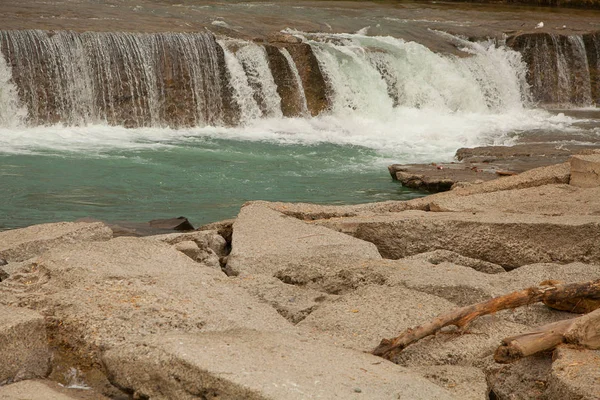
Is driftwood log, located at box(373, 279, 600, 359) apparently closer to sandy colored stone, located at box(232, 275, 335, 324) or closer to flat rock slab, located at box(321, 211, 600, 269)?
sandy colored stone, located at box(232, 275, 335, 324)

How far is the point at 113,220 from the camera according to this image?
30.3 ft

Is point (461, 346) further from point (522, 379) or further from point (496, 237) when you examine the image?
point (496, 237)

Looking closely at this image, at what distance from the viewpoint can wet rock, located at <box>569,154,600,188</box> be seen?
820cm

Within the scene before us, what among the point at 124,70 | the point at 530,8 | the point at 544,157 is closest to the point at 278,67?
the point at 124,70

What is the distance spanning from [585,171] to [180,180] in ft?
16.2

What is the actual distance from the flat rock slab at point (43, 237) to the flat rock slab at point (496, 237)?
1.74m

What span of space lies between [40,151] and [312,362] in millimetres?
9480

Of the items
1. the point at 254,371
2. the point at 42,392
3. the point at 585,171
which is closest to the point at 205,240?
the point at 42,392

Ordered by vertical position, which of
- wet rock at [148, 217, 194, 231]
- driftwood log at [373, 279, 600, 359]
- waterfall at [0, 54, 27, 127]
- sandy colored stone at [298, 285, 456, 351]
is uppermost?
driftwood log at [373, 279, 600, 359]

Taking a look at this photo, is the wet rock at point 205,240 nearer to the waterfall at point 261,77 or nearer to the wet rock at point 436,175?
the wet rock at point 436,175

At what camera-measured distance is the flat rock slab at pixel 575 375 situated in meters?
3.62

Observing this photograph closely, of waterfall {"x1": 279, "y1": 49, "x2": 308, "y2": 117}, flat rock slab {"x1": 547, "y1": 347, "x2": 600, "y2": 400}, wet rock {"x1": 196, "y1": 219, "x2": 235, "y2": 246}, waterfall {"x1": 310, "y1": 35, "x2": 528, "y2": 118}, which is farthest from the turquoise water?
flat rock slab {"x1": 547, "y1": 347, "x2": 600, "y2": 400}

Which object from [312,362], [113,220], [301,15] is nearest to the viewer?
[312,362]

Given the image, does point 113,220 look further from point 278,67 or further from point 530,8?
point 530,8
